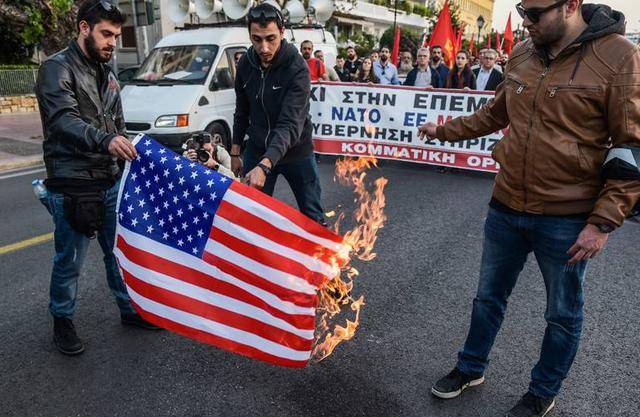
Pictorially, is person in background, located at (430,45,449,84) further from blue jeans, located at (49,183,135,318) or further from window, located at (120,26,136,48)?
window, located at (120,26,136,48)

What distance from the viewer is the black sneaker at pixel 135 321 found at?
3.63 meters

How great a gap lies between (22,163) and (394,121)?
22.1ft

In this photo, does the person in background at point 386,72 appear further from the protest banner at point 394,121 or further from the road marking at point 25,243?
the road marking at point 25,243

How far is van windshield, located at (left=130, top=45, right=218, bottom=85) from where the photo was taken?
9.17 metres

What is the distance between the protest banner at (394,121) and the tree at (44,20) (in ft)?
29.3

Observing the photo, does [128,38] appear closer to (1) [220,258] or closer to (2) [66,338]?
(2) [66,338]

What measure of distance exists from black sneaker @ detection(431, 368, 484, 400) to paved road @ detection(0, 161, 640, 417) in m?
0.05

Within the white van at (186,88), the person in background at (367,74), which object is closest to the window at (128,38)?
the white van at (186,88)

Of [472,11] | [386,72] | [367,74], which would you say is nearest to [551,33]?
[386,72]

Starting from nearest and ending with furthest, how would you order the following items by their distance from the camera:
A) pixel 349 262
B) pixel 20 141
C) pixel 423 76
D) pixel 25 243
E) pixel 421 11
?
pixel 349 262, pixel 25 243, pixel 423 76, pixel 20 141, pixel 421 11

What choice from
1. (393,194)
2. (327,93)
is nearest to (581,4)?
(393,194)

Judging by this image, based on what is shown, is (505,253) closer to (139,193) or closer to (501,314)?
(501,314)

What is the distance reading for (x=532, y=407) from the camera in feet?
9.09

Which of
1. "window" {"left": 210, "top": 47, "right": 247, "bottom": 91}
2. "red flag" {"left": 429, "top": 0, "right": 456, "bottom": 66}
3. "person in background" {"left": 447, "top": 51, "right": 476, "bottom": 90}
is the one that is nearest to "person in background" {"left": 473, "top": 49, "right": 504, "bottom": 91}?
"person in background" {"left": 447, "top": 51, "right": 476, "bottom": 90}
